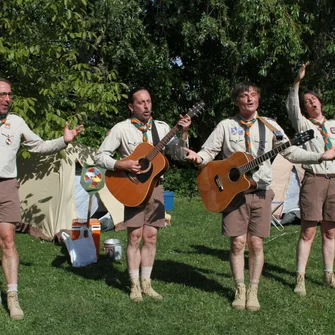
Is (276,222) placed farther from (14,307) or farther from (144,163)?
(14,307)

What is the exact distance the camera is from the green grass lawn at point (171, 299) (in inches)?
168

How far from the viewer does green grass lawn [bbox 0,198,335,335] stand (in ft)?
14.0

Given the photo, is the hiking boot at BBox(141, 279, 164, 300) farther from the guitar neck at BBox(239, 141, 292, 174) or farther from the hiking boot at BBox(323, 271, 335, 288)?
the hiking boot at BBox(323, 271, 335, 288)

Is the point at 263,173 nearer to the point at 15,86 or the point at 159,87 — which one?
the point at 15,86

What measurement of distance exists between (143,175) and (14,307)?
62.6 inches

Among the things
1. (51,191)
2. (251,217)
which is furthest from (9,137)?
(51,191)

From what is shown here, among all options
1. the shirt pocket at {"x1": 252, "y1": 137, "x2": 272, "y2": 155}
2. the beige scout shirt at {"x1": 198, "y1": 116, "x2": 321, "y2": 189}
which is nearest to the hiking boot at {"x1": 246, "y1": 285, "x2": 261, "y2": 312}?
the beige scout shirt at {"x1": 198, "y1": 116, "x2": 321, "y2": 189}

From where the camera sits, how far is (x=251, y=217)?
4.73m

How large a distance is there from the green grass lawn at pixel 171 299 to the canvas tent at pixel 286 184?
8.82 ft

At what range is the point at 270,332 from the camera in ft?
13.6

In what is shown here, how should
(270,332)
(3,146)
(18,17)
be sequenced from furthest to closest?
(18,17)
(3,146)
(270,332)

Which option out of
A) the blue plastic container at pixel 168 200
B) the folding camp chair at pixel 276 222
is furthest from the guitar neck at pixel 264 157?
the blue plastic container at pixel 168 200

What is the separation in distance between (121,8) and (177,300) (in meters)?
8.77

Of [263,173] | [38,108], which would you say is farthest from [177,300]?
[38,108]
